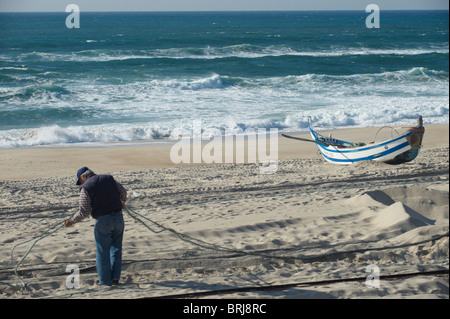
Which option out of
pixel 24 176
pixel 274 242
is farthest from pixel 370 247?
pixel 24 176

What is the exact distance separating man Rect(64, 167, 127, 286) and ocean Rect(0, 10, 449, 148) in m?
11.4

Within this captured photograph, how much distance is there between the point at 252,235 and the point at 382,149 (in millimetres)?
5328

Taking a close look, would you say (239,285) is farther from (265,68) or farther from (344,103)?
(265,68)

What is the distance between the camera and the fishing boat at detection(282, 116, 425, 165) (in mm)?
11195

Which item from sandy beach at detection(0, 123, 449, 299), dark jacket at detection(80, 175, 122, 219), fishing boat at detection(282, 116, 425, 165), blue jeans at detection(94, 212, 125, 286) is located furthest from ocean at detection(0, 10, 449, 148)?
dark jacket at detection(80, 175, 122, 219)

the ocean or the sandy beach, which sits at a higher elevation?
the ocean

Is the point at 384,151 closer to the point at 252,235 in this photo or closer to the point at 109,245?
the point at 252,235

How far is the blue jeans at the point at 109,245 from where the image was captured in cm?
554

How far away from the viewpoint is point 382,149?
11461 mm

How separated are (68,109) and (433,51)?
1270 inches

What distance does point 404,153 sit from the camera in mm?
11344

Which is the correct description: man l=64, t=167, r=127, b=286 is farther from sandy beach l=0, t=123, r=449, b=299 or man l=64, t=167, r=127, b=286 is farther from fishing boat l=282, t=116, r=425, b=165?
fishing boat l=282, t=116, r=425, b=165

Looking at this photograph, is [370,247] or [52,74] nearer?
[370,247]

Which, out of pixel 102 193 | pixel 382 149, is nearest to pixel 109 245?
pixel 102 193
